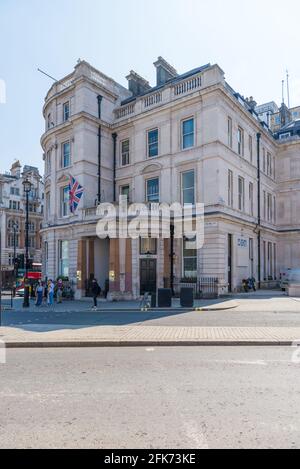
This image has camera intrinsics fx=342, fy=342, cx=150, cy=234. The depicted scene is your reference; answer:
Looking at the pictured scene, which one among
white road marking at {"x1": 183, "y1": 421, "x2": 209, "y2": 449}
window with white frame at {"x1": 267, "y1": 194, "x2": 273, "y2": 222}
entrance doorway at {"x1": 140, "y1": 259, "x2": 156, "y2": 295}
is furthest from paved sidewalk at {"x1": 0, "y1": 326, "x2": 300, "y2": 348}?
window with white frame at {"x1": 267, "y1": 194, "x2": 273, "y2": 222}

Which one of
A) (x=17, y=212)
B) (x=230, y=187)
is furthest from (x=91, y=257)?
(x=17, y=212)

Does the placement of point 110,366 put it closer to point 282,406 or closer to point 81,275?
point 282,406

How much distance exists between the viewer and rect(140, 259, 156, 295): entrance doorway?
2373 centimetres

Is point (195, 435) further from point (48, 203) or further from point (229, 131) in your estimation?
point (48, 203)

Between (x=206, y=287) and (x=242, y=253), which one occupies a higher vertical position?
(x=242, y=253)

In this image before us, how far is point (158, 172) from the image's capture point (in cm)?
2650

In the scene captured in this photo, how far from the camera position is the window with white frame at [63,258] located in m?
28.3

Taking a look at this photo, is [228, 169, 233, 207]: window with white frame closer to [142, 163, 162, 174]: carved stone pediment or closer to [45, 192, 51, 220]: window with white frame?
[142, 163, 162, 174]: carved stone pediment

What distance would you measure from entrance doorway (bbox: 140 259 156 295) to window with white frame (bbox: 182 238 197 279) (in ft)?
7.90

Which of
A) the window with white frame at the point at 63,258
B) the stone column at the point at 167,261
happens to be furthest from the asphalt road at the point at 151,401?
the window with white frame at the point at 63,258

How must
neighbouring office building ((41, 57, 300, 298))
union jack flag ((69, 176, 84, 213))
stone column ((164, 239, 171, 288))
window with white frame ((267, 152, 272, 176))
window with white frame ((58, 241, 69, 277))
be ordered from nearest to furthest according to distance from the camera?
neighbouring office building ((41, 57, 300, 298)) < union jack flag ((69, 176, 84, 213)) < stone column ((164, 239, 171, 288)) < window with white frame ((58, 241, 69, 277)) < window with white frame ((267, 152, 272, 176))

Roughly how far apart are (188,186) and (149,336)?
16.8m

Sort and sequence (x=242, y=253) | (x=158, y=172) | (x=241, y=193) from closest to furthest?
(x=158, y=172) → (x=242, y=253) → (x=241, y=193)
